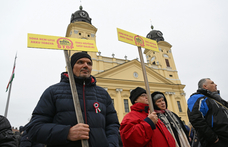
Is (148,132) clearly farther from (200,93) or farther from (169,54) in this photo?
(169,54)

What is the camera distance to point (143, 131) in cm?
232

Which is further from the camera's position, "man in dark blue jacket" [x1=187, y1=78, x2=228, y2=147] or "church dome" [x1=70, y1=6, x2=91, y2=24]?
"church dome" [x1=70, y1=6, x2=91, y2=24]

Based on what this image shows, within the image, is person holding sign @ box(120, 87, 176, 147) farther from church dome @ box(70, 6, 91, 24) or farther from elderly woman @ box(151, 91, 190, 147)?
church dome @ box(70, 6, 91, 24)

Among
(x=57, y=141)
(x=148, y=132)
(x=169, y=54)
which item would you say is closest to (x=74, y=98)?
(x=57, y=141)

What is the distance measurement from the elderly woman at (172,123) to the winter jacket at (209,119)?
0.90ft

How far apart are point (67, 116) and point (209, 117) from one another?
8.91 feet

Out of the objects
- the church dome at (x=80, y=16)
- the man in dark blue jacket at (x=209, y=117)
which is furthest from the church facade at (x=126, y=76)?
the man in dark blue jacket at (x=209, y=117)

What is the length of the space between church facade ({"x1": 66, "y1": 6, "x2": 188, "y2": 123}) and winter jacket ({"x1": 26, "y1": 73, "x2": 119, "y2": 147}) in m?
18.1

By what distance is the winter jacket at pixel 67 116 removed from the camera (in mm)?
1624

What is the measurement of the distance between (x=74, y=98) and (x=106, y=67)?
21.6 metres

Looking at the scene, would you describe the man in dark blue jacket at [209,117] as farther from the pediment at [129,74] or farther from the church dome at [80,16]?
the church dome at [80,16]

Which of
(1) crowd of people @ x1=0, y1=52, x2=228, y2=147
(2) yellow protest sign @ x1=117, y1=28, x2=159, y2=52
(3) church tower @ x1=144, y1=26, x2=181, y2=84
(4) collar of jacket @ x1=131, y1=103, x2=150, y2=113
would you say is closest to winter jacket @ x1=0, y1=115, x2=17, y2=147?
(1) crowd of people @ x1=0, y1=52, x2=228, y2=147

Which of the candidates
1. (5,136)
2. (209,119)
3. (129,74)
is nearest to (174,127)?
(209,119)

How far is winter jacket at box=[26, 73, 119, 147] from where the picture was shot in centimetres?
162
